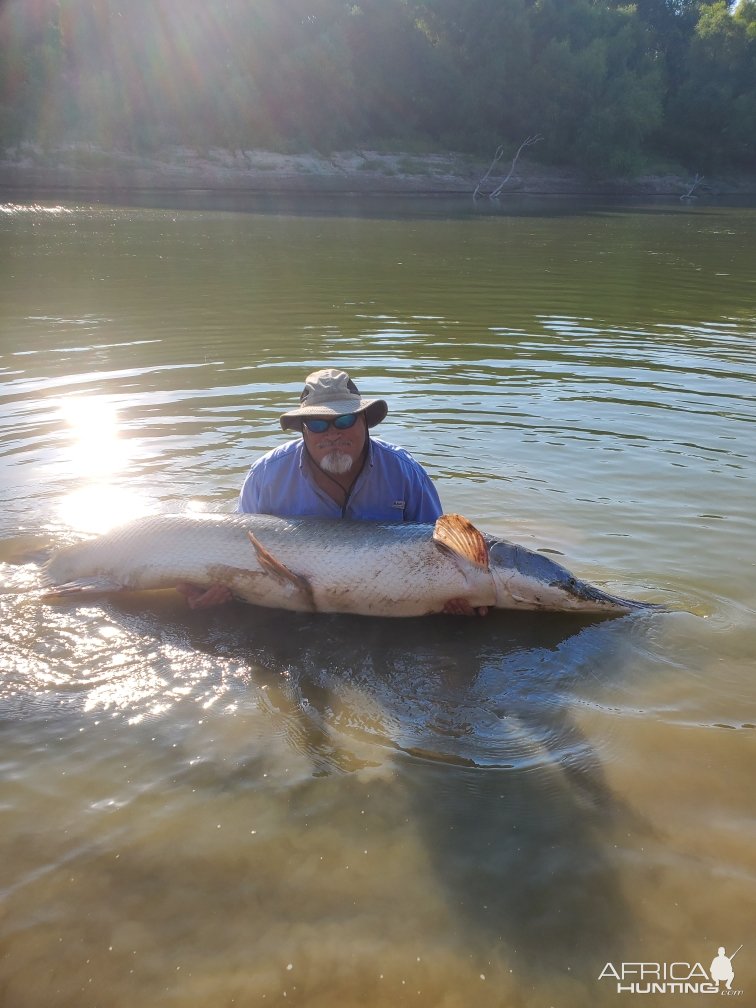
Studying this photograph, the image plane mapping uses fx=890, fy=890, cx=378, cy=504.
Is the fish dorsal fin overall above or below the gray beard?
below

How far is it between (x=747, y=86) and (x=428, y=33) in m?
26.8

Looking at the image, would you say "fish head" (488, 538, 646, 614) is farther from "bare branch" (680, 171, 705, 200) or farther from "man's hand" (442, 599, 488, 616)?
"bare branch" (680, 171, 705, 200)

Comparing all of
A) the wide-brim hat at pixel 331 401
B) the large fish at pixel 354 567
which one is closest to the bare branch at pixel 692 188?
the wide-brim hat at pixel 331 401

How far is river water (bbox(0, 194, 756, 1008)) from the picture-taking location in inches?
112

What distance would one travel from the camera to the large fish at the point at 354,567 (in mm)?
4738

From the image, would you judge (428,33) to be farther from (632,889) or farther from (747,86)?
(632,889)

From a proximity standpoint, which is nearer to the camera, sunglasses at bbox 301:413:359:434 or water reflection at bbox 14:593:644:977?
water reflection at bbox 14:593:644:977

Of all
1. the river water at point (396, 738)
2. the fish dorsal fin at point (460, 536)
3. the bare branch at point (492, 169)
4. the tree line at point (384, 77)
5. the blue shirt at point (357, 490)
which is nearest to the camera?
the river water at point (396, 738)

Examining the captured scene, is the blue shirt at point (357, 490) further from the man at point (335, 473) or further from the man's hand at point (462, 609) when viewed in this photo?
the man's hand at point (462, 609)

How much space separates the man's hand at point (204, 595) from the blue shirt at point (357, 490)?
0.60 meters

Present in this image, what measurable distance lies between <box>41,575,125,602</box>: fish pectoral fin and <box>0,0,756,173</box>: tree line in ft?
143

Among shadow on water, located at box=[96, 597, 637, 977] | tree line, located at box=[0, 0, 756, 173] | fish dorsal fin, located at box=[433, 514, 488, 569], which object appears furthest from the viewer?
tree line, located at box=[0, 0, 756, 173]

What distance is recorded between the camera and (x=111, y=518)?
655cm
